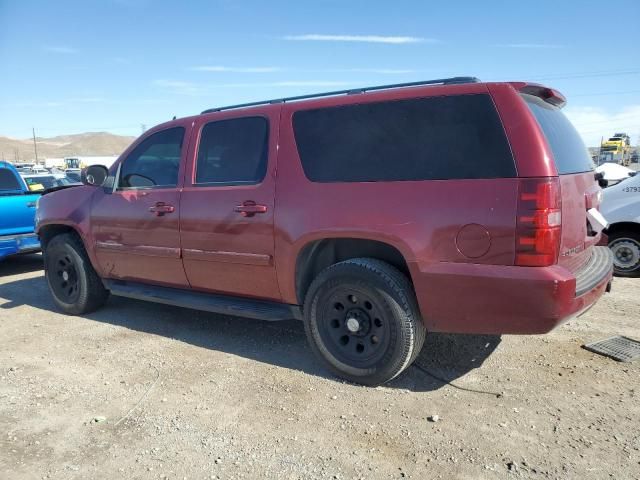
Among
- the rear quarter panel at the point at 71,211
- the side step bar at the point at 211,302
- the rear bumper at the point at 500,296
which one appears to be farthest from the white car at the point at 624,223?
the rear quarter panel at the point at 71,211

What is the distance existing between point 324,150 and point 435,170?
879 mm

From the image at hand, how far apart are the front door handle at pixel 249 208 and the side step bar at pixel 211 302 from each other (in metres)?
0.75

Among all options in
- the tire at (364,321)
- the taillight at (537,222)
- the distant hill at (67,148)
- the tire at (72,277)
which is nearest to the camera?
the taillight at (537,222)

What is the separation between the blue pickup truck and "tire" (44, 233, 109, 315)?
2.27 m

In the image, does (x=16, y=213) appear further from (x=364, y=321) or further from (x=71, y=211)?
(x=364, y=321)

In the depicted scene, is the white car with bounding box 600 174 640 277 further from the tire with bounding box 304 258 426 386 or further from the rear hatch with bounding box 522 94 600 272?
the tire with bounding box 304 258 426 386

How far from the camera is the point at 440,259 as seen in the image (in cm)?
311

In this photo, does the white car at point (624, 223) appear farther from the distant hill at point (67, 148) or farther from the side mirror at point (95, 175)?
the distant hill at point (67, 148)

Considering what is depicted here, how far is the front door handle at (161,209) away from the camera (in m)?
4.43

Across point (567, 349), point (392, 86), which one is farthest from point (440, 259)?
point (567, 349)

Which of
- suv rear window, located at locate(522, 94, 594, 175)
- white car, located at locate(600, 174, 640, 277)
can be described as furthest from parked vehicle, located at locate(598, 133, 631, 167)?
suv rear window, located at locate(522, 94, 594, 175)

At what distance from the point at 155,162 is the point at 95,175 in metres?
0.71

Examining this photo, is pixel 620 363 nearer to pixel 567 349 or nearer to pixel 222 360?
pixel 567 349

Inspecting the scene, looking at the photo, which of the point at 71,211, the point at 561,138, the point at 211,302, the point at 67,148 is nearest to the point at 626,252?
the point at 561,138
